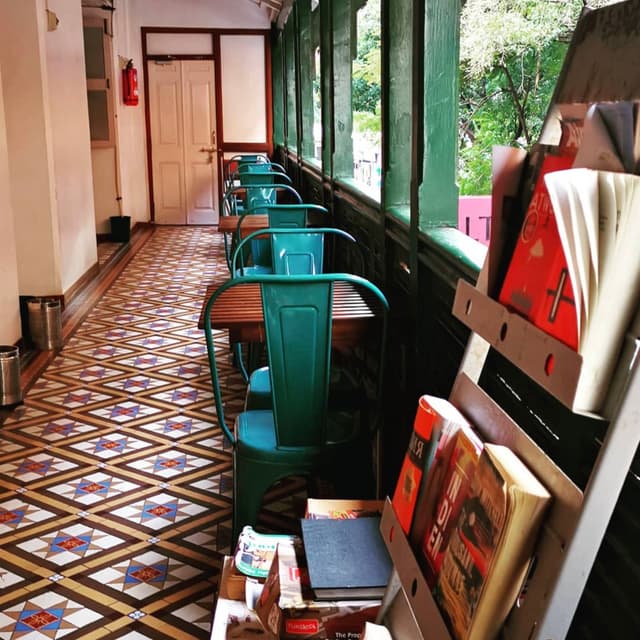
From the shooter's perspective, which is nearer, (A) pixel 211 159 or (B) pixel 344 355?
(B) pixel 344 355

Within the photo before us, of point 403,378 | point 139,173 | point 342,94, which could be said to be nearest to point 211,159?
point 139,173

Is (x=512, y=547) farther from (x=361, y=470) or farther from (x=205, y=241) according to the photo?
(x=205, y=241)

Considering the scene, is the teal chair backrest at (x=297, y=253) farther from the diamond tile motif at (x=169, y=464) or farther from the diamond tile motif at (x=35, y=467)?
the diamond tile motif at (x=35, y=467)

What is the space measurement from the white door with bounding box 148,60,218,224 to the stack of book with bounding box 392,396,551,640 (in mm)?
10488

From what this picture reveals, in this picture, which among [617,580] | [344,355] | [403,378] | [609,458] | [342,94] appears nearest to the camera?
[609,458]

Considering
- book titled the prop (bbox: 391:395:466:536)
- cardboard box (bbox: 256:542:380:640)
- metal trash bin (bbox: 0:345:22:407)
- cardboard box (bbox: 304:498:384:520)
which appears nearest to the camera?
book titled the prop (bbox: 391:395:466:536)

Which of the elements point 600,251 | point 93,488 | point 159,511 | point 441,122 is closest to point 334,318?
point 441,122

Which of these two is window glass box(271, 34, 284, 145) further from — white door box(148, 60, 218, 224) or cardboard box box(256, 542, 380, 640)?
cardboard box box(256, 542, 380, 640)

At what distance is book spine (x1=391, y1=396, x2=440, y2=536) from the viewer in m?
1.39

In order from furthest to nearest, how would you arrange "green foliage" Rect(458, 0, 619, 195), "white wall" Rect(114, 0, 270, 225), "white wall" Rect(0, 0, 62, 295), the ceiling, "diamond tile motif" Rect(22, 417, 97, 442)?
"white wall" Rect(114, 0, 270, 225) < the ceiling < "white wall" Rect(0, 0, 62, 295) < "diamond tile motif" Rect(22, 417, 97, 442) < "green foliage" Rect(458, 0, 619, 195)

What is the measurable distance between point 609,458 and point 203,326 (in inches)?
74.2

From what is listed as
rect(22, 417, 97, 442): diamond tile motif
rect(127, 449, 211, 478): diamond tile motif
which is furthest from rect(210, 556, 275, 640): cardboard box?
rect(22, 417, 97, 442): diamond tile motif

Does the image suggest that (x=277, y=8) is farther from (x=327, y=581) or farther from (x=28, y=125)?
(x=327, y=581)

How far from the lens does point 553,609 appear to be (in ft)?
3.15
